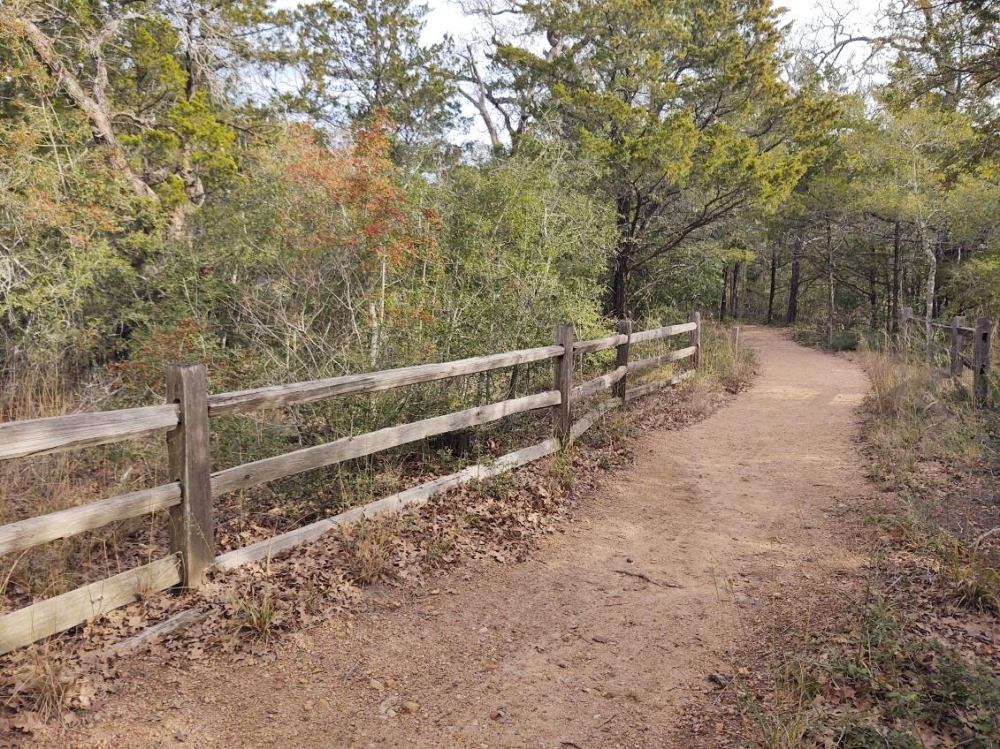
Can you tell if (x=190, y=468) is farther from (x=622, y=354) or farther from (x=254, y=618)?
(x=622, y=354)

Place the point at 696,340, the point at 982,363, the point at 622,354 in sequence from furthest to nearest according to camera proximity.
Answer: the point at 696,340 < the point at 622,354 < the point at 982,363

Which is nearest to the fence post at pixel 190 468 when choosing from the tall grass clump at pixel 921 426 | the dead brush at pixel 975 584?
the dead brush at pixel 975 584

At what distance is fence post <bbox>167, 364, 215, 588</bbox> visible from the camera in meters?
3.75

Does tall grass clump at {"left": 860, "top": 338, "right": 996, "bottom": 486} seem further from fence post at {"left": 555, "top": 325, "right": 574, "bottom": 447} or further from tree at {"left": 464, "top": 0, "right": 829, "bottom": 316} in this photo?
tree at {"left": 464, "top": 0, "right": 829, "bottom": 316}

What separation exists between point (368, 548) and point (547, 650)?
4.74ft

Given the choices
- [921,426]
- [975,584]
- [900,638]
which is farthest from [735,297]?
[900,638]

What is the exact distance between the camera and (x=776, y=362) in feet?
53.1

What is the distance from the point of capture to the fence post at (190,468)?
375cm

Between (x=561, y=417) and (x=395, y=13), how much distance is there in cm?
2040

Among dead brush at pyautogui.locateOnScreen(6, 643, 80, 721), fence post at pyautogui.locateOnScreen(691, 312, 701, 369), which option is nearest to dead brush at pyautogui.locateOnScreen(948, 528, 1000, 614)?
dead brush at pyautogui.locateOnScreen(6, 643, 80, 721)

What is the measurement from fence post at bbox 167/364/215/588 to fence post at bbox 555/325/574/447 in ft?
13.3

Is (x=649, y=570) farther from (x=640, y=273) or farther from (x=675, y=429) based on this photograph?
(x=640, y=273)

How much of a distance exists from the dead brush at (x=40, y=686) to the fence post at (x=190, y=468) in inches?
34.0

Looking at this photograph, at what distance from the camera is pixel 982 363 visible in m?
8.55
